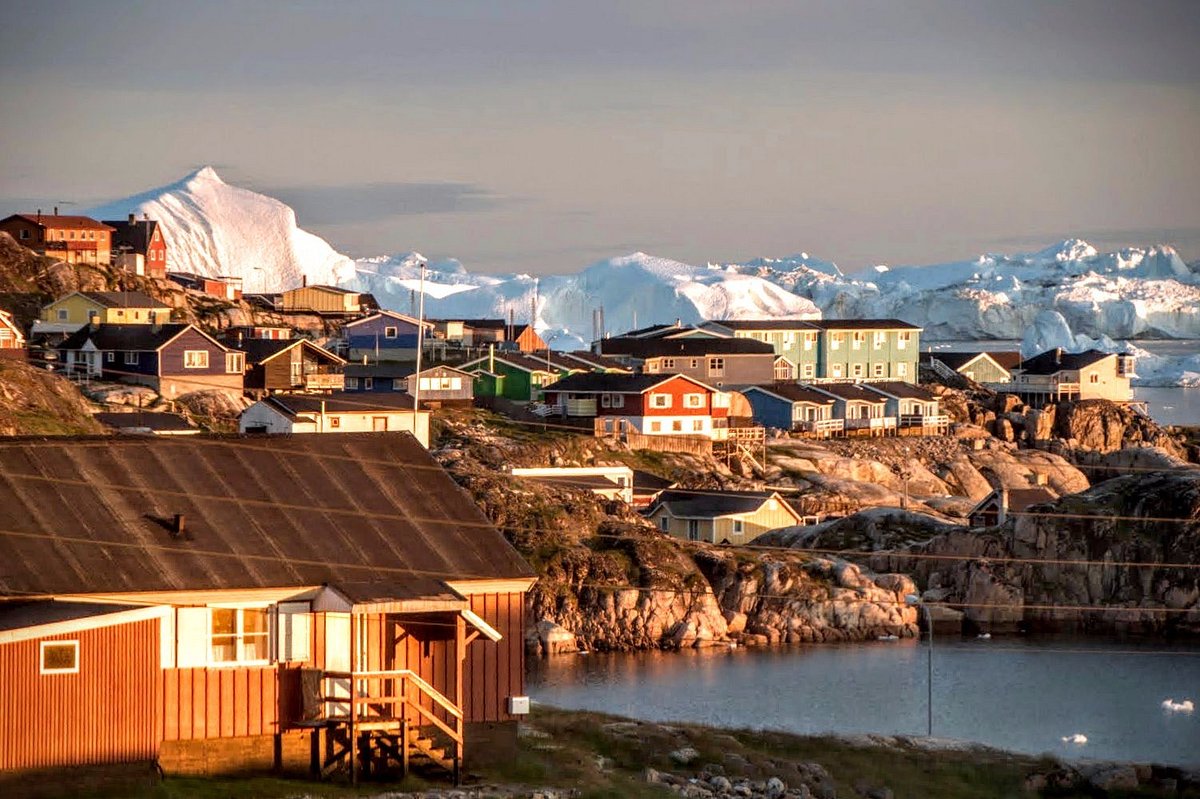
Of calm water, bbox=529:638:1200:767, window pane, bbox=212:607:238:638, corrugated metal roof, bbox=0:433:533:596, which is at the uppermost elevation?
corrugated metal roof, bbox=0:433:533:596

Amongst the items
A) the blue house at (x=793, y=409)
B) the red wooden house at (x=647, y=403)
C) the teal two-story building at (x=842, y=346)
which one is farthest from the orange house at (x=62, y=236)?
the teal two-story building at (x=842, y=346)

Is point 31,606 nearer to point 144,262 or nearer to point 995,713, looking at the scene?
point 995,713

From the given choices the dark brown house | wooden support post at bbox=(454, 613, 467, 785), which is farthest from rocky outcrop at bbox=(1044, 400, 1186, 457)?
wooden support post at bbox=(454, 613, 467, 785)

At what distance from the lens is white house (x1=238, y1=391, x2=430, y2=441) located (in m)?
52.3

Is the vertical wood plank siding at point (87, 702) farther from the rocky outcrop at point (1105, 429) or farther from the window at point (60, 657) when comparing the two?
the rocky outcrop at point (1105, 429)

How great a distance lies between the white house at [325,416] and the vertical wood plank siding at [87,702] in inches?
1344

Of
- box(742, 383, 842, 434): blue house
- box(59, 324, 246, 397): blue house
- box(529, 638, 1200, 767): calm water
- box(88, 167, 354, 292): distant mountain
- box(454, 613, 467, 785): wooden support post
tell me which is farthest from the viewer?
box(88, 167, 354, 292): distant mountain

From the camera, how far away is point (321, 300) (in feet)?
306

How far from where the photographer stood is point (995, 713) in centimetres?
3734

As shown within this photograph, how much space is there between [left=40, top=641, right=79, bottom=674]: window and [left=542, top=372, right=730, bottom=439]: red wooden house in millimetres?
49918

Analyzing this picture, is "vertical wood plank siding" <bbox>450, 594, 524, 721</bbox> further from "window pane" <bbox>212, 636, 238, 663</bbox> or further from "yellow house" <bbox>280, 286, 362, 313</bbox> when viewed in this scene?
"yellow house" <bbox>280, 286, 362, 313</bbox>

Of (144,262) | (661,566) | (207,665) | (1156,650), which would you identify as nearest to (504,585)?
(207,665)

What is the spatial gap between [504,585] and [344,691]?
202 cm

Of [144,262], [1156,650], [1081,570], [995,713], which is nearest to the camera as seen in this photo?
[995,713]
